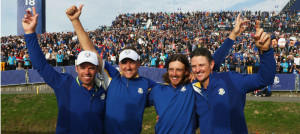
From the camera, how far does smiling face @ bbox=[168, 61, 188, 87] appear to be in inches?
152

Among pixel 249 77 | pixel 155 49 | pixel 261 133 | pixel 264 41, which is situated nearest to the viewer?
pixel 264 41

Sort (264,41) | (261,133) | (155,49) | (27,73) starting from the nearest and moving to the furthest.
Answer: (264,41), (261,133), (27,73), (155,49)

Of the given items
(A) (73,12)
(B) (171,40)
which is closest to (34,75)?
(B) (171,40)

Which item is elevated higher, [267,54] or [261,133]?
[267,54]

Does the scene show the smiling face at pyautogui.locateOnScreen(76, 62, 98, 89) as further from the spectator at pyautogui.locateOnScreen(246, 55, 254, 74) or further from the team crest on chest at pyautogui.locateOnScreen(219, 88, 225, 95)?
the spectator at pyautogui.locateOnScreen(246, 55, 254, 74)

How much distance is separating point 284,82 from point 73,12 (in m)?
18.3

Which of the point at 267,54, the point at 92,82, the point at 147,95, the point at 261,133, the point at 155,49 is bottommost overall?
the point at 261,133

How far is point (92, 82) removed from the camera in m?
3.63

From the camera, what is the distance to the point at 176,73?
387cm

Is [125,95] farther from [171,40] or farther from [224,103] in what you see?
[171,40]

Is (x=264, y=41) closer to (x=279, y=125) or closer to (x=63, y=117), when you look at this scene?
(x=63, y=117)

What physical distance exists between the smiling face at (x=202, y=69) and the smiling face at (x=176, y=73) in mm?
239

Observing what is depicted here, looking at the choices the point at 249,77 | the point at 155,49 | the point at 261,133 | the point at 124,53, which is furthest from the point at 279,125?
the point at 155,49

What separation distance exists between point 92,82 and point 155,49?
2178 centimetres
